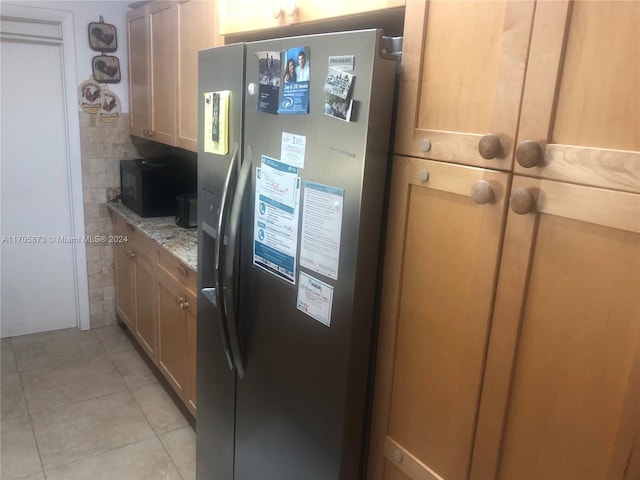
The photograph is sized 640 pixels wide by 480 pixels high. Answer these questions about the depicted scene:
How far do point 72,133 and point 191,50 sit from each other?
1349 mm

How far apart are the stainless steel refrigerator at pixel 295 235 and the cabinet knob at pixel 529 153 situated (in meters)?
0.32

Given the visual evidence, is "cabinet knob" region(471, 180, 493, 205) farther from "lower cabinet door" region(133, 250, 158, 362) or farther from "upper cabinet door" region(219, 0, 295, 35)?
"lower cabinet door" region(133, 250, 158, 362)

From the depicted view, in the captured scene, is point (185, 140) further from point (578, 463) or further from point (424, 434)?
point (578, 463)

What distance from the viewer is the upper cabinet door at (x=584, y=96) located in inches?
28.5

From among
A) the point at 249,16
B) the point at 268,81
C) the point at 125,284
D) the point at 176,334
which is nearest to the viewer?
the point at 268,81

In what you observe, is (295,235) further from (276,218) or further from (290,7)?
(290,7)

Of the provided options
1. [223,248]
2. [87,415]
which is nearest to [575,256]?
[223,248]

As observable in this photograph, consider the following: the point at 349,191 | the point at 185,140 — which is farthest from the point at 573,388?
the point at 185,140

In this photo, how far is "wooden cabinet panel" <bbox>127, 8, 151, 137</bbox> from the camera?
2865 mm

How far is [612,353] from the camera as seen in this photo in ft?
2.56

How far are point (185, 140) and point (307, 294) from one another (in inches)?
59.2

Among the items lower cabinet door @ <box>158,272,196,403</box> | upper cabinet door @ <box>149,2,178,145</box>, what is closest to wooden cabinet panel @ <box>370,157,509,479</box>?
lower cabinet door @ <box>158,272,196,403</box>

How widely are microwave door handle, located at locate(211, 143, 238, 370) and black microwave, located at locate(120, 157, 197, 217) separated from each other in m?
1.62

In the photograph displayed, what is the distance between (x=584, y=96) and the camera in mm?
772
